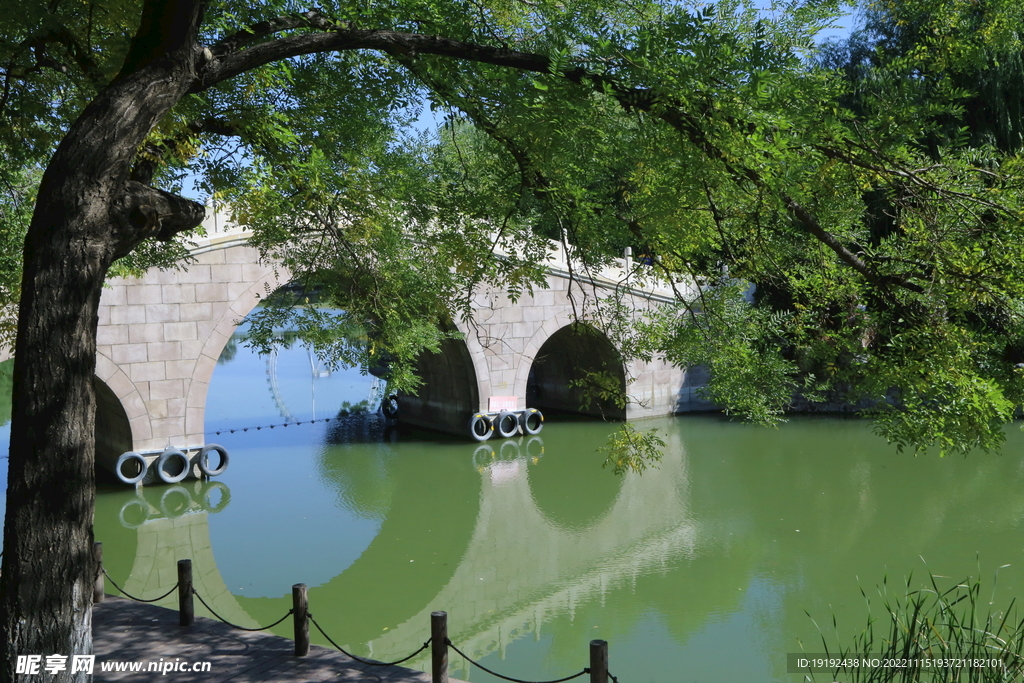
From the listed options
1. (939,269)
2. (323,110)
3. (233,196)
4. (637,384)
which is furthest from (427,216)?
(637,384)

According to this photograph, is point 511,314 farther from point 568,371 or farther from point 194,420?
point 194,420

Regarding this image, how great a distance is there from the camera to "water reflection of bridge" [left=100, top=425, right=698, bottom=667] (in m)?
8.02

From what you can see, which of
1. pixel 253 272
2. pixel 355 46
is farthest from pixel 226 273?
pixel 355 46

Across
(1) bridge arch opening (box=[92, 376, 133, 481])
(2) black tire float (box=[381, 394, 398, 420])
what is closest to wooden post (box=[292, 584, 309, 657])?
(1) bridge arch opening (box=[92, 376, 133, 481])

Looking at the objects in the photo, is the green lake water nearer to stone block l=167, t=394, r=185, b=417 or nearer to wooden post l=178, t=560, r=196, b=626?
stone block l=167, t=394, r=185, b=417

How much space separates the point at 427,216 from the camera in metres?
6.98

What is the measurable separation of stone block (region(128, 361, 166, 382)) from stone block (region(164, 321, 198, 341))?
16.0 inches

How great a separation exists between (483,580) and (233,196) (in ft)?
15.0

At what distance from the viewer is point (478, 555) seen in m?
10.0

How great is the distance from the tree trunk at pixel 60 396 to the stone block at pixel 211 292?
9.22 meters

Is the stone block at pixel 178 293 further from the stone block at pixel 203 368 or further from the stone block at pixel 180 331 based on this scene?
the stone block at pixel 203 368

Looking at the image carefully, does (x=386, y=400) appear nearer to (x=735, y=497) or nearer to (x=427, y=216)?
(x=735, y=497)

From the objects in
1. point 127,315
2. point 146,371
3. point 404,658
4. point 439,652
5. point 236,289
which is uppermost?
point 236,289

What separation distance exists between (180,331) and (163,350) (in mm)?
361
